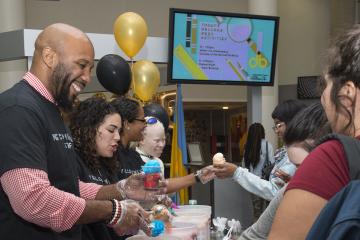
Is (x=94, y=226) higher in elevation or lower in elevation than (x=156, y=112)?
lower

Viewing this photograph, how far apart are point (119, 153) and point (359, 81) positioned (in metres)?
1.75

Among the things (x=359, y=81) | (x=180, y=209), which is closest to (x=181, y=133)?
(x=180, y=209)

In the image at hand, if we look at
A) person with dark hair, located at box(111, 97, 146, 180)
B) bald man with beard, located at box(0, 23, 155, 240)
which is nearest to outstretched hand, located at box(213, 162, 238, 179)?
person with dark hair, located at box(111, 97, 146, 180)

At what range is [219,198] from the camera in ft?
12.6

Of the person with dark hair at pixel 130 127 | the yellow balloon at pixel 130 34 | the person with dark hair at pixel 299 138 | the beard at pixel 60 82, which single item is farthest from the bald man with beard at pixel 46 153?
the yellow balloon at pixel 130 34

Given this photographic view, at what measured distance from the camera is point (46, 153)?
4.60 feet

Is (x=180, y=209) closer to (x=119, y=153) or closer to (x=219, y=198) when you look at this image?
(x=119, y=153)

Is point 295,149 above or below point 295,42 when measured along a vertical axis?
below

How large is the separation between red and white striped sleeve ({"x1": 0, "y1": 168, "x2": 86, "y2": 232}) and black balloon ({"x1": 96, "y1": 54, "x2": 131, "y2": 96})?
1.73 metres

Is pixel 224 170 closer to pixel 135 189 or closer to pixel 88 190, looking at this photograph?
pixel 135 189

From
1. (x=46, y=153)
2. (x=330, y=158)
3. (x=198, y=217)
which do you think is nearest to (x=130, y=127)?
(x=198, y=217)

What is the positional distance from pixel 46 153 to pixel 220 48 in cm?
240

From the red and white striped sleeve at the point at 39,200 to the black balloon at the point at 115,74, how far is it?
1.73m

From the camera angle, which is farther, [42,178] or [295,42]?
[295,42]
